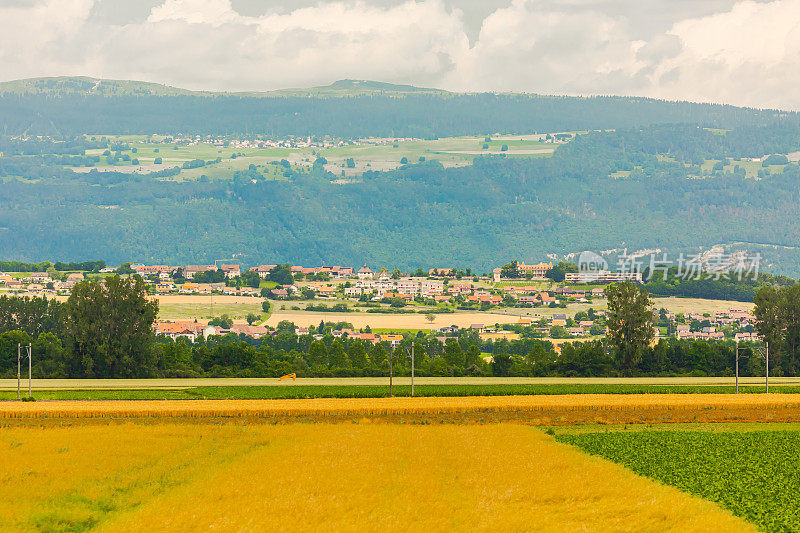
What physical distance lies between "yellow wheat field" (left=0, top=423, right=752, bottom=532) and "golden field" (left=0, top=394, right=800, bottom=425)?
7.96 m

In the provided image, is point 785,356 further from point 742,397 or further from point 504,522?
point 504,522

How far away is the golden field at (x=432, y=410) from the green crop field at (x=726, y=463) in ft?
17.1

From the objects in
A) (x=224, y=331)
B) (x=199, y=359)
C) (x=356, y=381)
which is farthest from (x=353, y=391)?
Answer: (x=224, y=331)

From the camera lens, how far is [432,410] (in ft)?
182

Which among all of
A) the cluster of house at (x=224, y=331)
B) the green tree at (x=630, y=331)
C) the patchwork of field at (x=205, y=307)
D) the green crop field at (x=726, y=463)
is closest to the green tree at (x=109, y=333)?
the green tree at (x=630, y=331)

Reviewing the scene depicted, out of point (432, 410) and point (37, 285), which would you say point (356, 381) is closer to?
point (432, 410)

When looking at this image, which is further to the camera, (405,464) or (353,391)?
(353,391)

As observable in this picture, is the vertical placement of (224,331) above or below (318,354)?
below

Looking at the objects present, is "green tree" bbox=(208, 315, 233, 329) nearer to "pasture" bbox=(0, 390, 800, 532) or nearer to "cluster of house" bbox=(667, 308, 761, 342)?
"cluster of house" bbox=(667, 308, 761, 342)

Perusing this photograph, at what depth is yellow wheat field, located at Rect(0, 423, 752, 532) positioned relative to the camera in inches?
1037

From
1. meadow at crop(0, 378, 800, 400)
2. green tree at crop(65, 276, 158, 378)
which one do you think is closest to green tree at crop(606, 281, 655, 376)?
meadow at crop(0, 378, 800, 400)

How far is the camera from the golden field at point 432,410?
177ft

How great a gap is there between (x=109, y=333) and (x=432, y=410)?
127 feet

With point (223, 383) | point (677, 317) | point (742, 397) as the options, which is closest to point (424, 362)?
point (223, 383)
